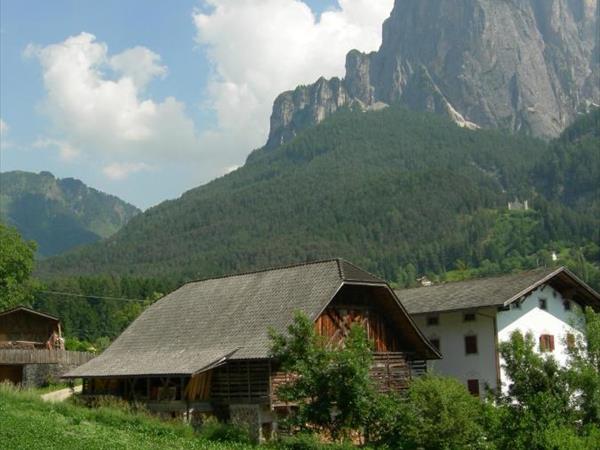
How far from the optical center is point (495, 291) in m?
45.7

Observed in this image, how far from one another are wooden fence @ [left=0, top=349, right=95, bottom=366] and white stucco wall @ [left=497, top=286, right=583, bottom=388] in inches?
1070

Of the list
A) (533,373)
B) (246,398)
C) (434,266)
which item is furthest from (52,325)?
(434,266)

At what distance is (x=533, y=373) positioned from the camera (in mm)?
29641

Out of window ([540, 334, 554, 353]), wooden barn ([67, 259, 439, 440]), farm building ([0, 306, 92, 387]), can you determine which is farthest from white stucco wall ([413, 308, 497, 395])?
farm building ([0, 306, 92, 387])

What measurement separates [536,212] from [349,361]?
175454mm

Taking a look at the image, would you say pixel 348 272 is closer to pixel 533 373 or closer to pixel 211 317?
pixel 211 317

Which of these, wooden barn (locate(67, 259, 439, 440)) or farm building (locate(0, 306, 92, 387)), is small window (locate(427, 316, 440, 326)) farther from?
farm building (locate(0, 306, 92, 387))

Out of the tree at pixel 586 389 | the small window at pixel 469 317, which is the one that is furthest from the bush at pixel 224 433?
the small window at pixel 469 317

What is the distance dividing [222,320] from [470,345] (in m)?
14.6

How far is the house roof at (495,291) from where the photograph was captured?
4466 centimetres

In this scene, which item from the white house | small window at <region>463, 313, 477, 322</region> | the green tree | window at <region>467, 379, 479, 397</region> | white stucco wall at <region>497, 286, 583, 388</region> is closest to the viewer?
the green tree

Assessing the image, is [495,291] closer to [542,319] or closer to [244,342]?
[542,319]

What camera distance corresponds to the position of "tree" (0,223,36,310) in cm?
7050

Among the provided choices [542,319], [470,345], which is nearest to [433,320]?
[470,345]
